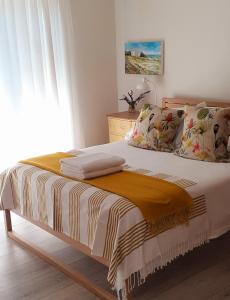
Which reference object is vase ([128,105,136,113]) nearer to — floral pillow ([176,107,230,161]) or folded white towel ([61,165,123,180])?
floral pillow ([176,107,230,161])

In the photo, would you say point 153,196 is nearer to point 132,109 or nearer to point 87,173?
point 87,173

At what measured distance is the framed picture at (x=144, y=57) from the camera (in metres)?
4.30

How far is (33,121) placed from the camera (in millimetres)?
4297

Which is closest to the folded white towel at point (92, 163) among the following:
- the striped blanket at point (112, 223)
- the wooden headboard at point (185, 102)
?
the striped blanket at point (112, 223)

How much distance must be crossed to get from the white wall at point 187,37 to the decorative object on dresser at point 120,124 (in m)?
0.49

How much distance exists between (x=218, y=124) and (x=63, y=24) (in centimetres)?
231

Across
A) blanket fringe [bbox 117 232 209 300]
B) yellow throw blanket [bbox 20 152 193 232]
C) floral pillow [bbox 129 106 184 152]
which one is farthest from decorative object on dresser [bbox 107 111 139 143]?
blanket fringe [bbox 117 232 209 300]

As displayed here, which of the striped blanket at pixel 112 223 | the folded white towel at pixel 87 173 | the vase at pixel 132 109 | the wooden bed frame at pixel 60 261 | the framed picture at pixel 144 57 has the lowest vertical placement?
the wooden bed frame at pixel 60 261

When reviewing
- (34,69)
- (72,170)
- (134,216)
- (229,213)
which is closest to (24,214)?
(72,170)

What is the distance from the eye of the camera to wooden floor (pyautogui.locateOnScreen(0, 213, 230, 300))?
2.35m

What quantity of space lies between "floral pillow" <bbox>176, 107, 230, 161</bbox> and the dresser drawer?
1269mm

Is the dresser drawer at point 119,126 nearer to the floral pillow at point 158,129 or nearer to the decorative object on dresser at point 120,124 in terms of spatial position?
the decorative object on dresser at point 120,124

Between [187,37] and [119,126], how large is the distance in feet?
4.10

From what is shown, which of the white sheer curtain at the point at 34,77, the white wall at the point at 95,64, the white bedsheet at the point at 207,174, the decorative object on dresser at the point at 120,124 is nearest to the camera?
the white bedsheet at the point at 207,174
